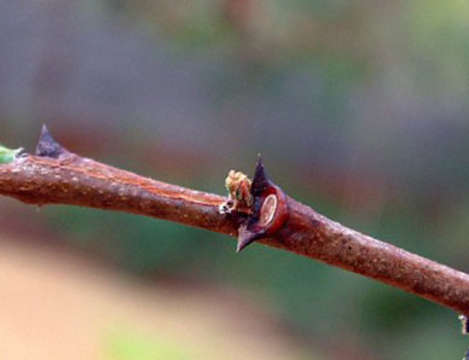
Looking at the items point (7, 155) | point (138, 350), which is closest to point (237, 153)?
point (138, 350)

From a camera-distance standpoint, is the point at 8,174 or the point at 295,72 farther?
the point at 295,72

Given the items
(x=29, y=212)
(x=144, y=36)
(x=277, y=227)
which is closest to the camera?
(x=277, y=227)

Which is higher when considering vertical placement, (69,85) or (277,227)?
(69,85)

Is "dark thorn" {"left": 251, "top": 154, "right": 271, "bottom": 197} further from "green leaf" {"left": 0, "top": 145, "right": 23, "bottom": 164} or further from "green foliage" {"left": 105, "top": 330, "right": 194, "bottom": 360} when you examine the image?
"green foliage" {"left": 105, "top": 330, "right": 194, "bottom": 360}

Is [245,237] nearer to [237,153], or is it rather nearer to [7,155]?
[7,155]

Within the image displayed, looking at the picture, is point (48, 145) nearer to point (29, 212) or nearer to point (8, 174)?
point (8, 174)

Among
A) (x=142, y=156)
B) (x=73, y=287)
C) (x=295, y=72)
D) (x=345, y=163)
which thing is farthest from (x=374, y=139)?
(x=73, y=287)

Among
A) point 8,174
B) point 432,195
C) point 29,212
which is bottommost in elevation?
point 8,174
